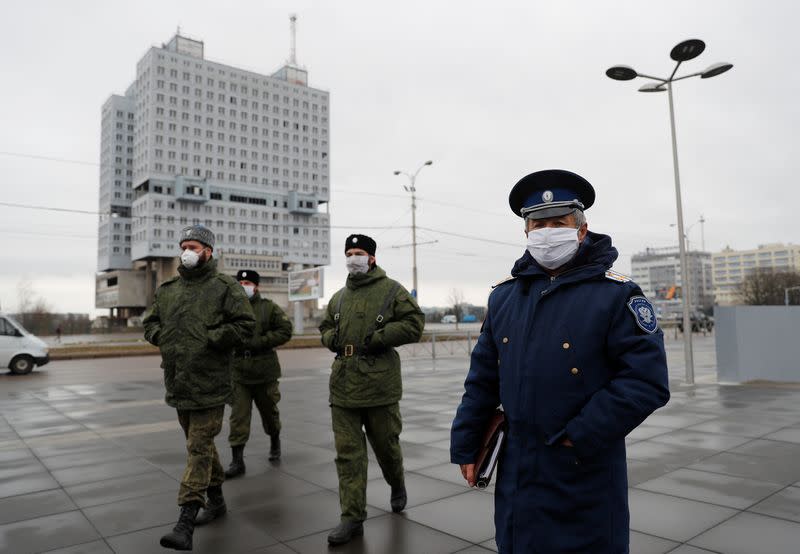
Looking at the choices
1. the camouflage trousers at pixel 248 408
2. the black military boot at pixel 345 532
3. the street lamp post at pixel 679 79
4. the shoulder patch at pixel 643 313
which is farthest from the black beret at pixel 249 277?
the street lamp post at pixel 679 79

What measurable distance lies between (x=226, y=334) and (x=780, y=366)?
1315 cm

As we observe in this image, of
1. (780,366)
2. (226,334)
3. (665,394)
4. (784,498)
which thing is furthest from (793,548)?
(780,366)

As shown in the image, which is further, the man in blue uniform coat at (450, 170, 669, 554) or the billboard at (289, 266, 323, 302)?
the billboard at (289, 266, 323, 302)

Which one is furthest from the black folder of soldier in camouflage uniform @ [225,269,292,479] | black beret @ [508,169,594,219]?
soldier in camouflage uniform @ [225,269,292,479]

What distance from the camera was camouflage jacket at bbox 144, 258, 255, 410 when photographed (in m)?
4.27

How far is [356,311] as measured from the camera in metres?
4.50

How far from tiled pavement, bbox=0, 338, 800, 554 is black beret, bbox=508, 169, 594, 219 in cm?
248

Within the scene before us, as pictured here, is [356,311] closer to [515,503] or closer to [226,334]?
[226,334]

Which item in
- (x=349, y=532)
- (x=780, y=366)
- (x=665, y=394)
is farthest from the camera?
(x=780, y=366)

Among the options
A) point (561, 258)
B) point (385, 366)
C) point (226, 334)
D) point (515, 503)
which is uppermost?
point (561, 258)

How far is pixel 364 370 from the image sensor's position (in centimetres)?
433

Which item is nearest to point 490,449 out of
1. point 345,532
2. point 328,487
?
point 345,532

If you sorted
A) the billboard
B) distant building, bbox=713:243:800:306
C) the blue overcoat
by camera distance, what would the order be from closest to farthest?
the blue overcoat < the billboard < distant building, bbox=713:243:800:306

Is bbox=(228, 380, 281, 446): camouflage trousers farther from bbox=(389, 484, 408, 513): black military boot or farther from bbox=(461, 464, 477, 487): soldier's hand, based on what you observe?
bbox=(461, 464, 477, 487): soldier's hand
